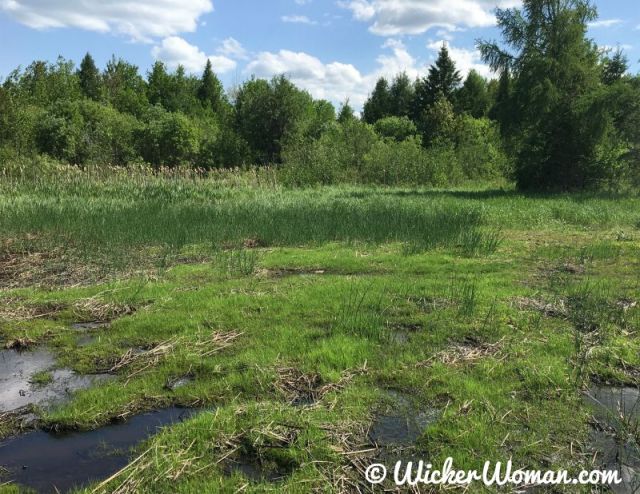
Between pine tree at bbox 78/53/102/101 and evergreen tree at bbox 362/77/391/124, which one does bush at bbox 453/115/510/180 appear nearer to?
evergreen tree at bbox 362/77/391/124

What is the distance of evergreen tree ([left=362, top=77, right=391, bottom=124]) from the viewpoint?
189 ft

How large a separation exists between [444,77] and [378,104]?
884cm

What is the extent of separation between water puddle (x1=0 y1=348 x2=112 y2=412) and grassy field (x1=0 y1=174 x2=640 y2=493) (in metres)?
0.16

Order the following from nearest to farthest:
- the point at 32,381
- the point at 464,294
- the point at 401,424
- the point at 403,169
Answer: the point at 401,424 < the point at 32,381 < the point at 464,294 < the point at 403,169

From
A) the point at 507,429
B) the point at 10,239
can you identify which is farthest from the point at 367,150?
the point at 507,429

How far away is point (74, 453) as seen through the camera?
3629 mm

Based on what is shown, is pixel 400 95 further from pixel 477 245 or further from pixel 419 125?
pixel 477 245

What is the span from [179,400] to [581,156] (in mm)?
21742

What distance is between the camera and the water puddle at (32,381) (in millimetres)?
4387

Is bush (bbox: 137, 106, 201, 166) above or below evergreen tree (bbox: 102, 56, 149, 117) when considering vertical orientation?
below

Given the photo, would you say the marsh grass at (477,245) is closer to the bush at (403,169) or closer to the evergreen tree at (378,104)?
the bush at (403,169)

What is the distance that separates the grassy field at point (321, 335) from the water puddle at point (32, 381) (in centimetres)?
16

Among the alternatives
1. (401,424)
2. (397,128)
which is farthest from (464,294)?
(397,128)

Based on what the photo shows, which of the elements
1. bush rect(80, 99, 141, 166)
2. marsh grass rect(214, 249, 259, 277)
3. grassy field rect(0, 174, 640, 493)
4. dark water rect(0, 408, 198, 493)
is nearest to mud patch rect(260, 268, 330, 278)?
grassy field rect(0, 174, 640, 493)
